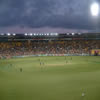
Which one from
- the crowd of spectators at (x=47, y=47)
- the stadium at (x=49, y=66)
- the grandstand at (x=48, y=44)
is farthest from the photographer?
the grandstand at (x=48, y=44)

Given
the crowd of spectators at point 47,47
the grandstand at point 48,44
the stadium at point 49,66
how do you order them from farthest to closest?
the grandstand at point 48,44 → the crowd of spectators at point 47,47 → the stadium at point 49,66

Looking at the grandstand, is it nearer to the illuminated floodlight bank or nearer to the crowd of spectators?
the crowd of spectators

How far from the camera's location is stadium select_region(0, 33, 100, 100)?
17641 millimetres

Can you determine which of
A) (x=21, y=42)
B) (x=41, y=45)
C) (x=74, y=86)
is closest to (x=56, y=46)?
(x=41, y=45)

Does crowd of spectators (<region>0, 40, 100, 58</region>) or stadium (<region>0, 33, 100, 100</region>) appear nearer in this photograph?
stadium (<region>0, 33, 100, 100</region>)

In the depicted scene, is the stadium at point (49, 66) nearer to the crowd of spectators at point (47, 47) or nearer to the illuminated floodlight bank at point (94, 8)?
the crowd of spectators at point (47, 47)

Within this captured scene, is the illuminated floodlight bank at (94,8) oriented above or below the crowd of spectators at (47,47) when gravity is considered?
above

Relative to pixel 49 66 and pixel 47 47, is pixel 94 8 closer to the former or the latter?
pixel 49 66

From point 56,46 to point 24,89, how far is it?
60138mm

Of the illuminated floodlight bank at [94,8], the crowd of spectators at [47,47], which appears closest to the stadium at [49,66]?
the crowd of spectators at [47,47]

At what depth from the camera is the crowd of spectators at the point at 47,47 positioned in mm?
69125

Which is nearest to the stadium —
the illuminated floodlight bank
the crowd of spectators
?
the crowd of spectators

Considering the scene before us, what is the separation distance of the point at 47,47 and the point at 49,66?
130ft

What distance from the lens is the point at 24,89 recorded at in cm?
1897
